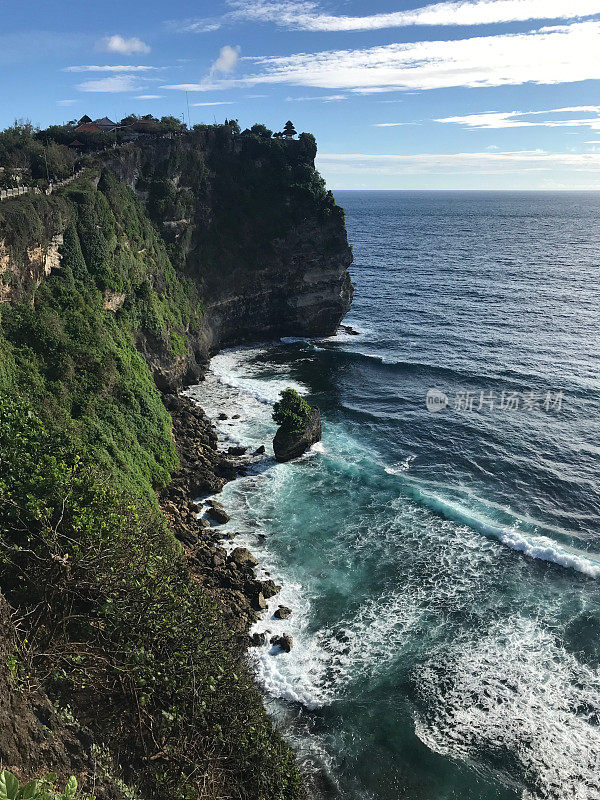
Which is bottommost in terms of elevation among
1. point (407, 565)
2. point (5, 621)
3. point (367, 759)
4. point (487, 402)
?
point (367, 759)

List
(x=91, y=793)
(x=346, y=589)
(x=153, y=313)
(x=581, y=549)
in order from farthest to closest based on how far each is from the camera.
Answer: (x=153, y=313) < (x=581, y=549) < (x=346, y=589) < (x=91, y=793)

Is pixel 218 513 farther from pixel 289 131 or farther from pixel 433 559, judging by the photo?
pixel 289 131

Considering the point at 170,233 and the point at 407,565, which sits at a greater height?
the point at 170,233

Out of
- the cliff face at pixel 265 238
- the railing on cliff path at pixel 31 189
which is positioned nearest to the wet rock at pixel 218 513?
the railing on cliff path at pixel 31 189

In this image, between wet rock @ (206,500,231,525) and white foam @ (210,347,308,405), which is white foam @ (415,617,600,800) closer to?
wet rock @ (206,500,231,525)

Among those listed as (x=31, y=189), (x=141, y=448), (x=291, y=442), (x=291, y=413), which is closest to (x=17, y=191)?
(x=31, y=189)

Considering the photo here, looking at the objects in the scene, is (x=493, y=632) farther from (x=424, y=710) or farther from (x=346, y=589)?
(x=346, y=589)

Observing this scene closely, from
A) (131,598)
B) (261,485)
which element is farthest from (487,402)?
(131,598)
